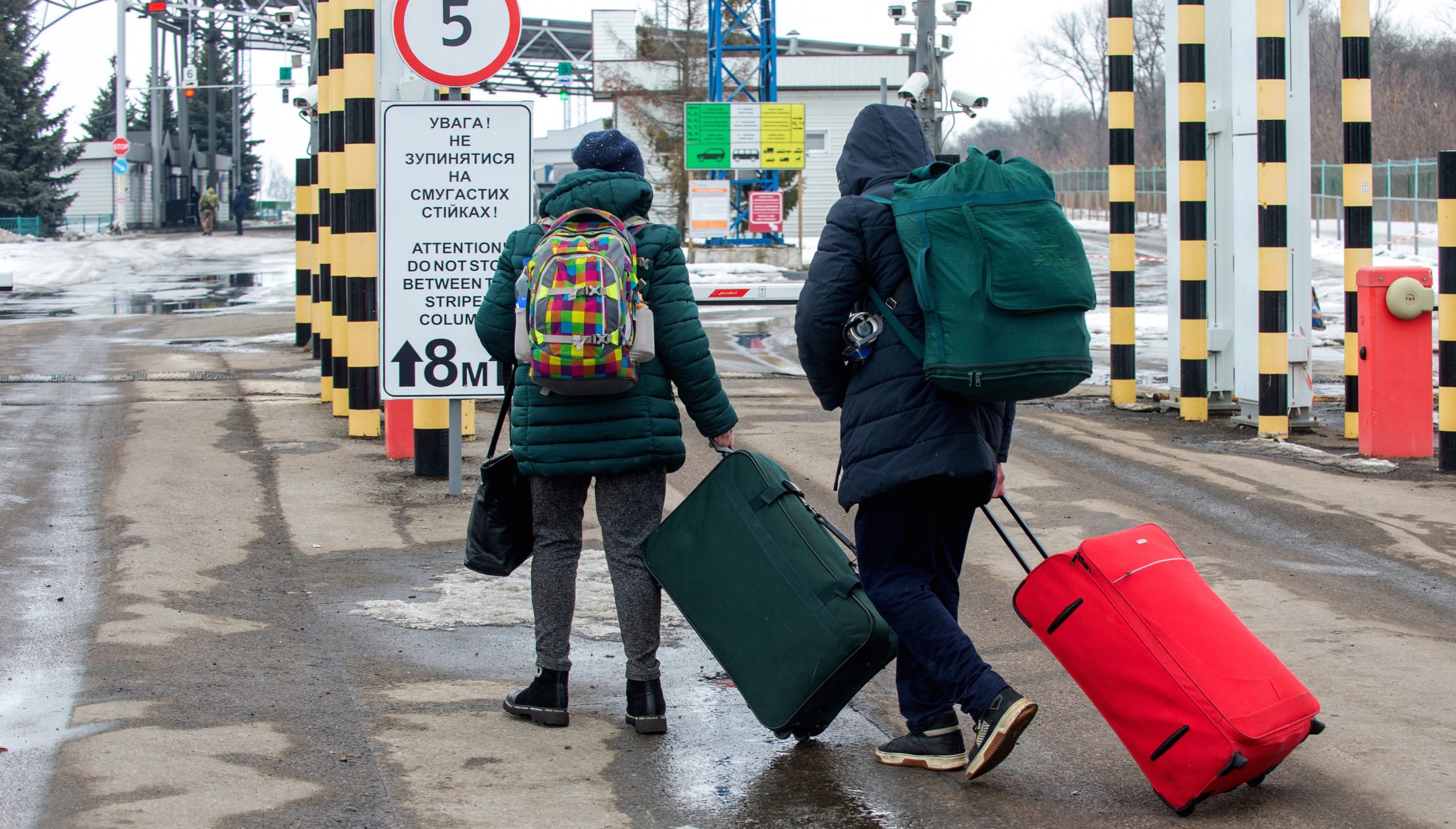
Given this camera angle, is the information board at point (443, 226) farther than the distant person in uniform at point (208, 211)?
No

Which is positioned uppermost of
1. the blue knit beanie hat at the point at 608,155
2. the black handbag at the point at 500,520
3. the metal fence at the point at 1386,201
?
the metal fence at the point at 1386,201

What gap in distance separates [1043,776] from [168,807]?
2221mm

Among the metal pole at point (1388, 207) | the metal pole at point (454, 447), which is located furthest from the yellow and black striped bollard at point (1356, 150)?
the metal pole at point (1388, 207)

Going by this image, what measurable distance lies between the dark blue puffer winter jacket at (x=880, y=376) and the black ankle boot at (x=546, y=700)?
3.47 ft

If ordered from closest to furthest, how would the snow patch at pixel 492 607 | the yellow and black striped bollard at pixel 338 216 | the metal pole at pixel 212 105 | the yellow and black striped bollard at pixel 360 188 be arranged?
1. the snow patch at pixel 492 607
2. the yellow and black striped bollard at pixel 360 188
3. the yellow and black striped bollard at pixel 338 216
4. the metal pole at pixel 212 105

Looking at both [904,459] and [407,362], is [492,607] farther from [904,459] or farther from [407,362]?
[904,459]

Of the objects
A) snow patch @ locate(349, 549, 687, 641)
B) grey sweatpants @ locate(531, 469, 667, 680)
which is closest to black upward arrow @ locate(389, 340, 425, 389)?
snow patch @ locate(349, 549, 687, 641)

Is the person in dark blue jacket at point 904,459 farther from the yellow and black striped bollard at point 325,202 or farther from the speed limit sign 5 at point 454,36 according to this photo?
the yellow and black striped bollard at point 325,202

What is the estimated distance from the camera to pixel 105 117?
81.1 m

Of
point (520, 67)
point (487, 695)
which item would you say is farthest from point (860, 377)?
point (520, 67)

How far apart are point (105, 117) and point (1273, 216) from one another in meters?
81.4

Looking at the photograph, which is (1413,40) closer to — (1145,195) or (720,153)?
(1145,195)

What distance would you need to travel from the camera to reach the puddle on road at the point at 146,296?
2412 centimetres

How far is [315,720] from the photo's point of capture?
4371mm
